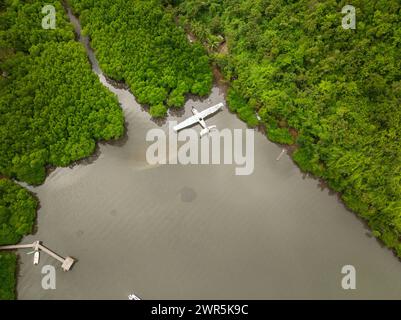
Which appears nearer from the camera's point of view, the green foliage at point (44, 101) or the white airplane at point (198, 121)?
the green foliage at point (44, 101)

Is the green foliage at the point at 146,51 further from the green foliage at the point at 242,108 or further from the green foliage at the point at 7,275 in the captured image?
the green foliage at the point at 7,275

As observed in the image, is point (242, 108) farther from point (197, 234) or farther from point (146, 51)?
point (197, 234)

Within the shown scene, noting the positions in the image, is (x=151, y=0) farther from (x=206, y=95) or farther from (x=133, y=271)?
(x=133, y=271)

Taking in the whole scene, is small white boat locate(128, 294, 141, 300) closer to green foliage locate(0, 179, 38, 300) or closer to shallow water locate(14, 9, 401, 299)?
shallow water locate(14, 9, 401, 299)

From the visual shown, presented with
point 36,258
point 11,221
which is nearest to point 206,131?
point 36,258

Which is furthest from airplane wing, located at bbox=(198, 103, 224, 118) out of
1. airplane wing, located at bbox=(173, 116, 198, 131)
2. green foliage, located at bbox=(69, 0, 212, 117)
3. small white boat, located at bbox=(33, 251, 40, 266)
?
small white boat, located at bbox=(33, 251, 40, 266)

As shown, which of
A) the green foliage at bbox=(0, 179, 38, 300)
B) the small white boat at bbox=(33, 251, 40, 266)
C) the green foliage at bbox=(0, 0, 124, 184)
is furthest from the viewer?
the green foliage at bbox=(0, 0, 124, 184)

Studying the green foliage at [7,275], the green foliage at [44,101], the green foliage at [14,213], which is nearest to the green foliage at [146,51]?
the green foliage at [44,101]
